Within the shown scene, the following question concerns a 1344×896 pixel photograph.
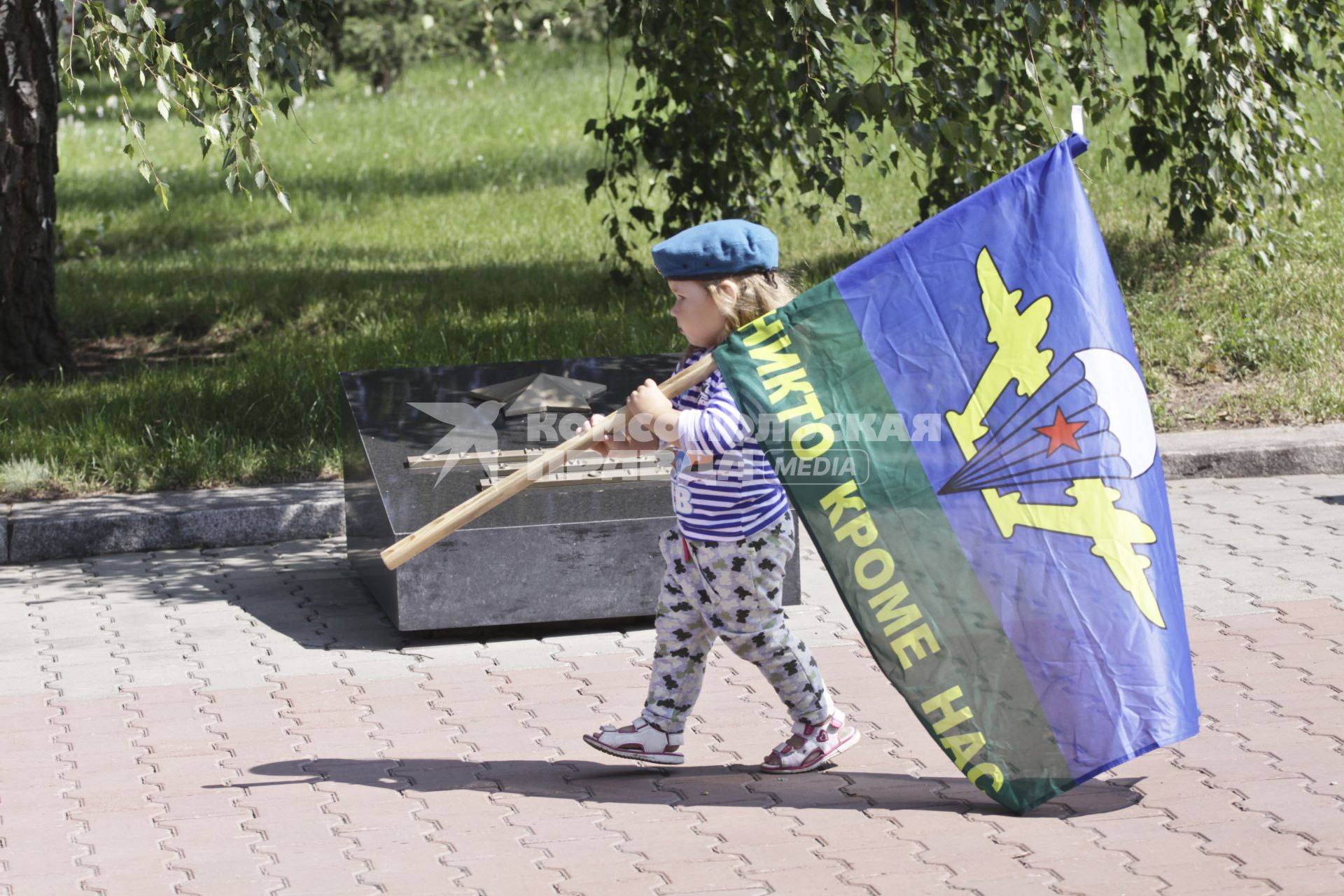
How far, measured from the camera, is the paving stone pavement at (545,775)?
11.4 feet

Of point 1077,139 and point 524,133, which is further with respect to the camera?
point 524,133

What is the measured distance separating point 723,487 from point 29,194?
19.7 feet

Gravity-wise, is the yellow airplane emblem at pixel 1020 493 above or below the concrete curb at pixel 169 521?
above

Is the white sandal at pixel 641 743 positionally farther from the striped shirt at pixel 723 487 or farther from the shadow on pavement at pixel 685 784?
the striped shirt at pixel 723 487

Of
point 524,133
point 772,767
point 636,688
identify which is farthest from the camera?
point 524,133

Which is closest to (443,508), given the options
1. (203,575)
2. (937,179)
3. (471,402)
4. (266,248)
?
(471,402)

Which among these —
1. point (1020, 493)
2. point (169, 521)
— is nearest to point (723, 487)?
point (1020, 493)

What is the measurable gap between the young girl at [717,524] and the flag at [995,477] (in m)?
0.13

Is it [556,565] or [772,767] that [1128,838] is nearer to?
[772,767]

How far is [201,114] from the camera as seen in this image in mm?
5953

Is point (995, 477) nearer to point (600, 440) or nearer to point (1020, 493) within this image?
point (1020, 493)

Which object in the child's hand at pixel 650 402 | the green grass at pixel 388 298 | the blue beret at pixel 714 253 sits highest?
the blue beret at pixel 714 253

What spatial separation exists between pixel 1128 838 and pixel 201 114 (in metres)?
4.36

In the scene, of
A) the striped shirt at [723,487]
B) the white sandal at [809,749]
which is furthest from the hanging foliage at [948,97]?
the white sandal at [809,749]
